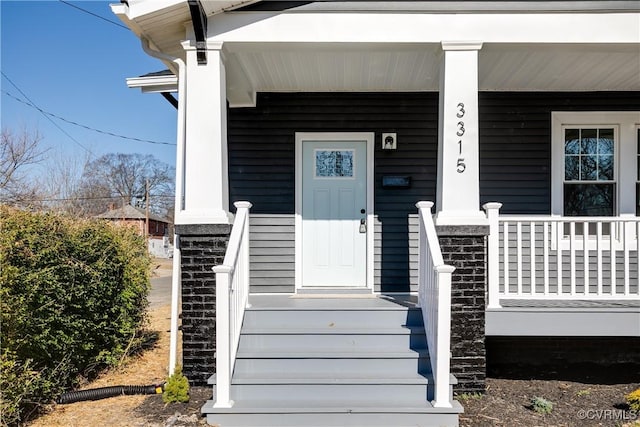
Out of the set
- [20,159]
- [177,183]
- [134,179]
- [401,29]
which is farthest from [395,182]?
[134,179]

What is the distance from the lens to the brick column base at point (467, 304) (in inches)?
143

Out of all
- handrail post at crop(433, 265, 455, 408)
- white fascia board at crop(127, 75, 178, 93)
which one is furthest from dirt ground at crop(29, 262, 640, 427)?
white fascia board at crop(127, 75, 178, 93)

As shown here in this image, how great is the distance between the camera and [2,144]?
14.7m

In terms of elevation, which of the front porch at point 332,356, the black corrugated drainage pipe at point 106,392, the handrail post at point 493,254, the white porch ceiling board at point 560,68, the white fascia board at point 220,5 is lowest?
the black corrugated drainage pipe at point 106,392

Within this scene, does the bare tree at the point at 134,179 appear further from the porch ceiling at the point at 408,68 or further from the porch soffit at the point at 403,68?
the porch ceiling at the point at 408,68

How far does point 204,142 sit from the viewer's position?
3678 millimetres

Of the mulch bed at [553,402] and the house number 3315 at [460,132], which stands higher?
the house number 3315 at [460,132]

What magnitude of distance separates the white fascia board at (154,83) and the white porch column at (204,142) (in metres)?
1.80

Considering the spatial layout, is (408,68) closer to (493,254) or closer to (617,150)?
(493,254)

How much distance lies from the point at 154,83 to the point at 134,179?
111ft

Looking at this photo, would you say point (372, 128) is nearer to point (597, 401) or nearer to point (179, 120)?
point (179, 120)

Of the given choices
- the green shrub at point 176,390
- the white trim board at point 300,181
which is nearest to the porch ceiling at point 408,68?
the white trim board at point 300,181

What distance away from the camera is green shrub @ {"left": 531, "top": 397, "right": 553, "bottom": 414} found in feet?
11.3

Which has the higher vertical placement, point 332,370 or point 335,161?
point 335,161
